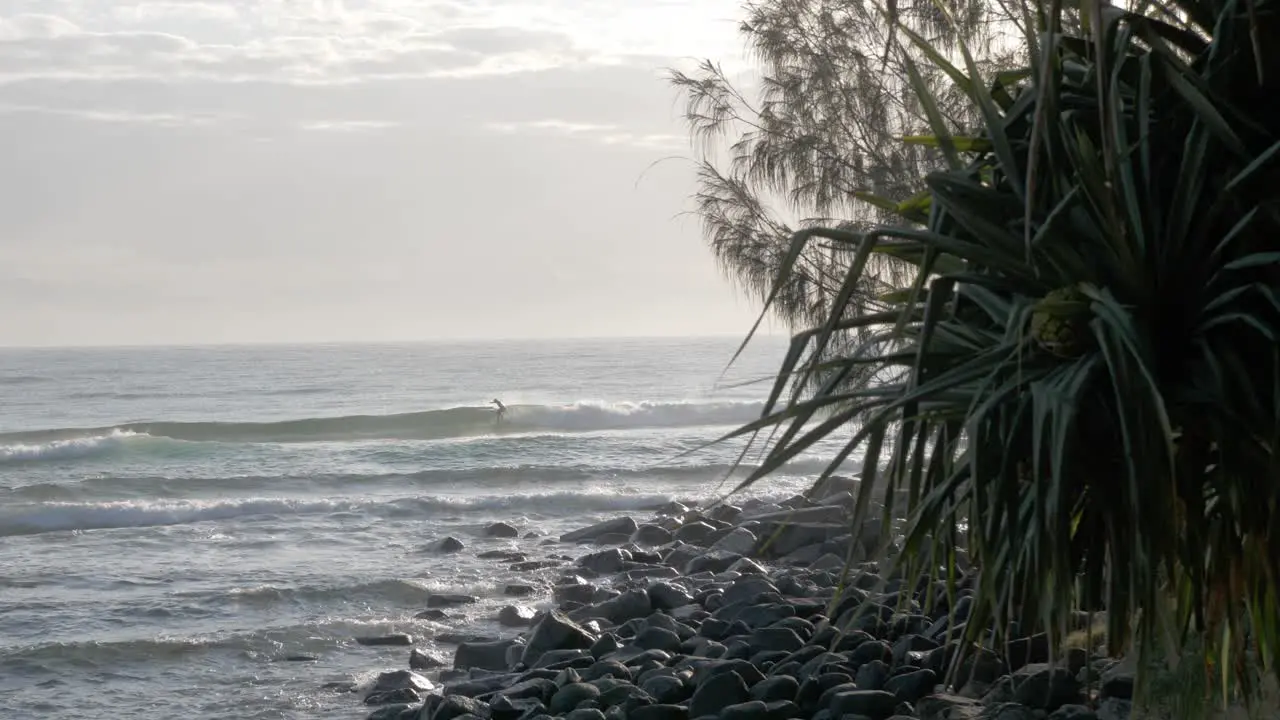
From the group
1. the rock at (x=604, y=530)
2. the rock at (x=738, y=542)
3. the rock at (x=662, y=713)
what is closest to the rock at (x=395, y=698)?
the rock at (x=662, y=713)

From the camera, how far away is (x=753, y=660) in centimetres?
788

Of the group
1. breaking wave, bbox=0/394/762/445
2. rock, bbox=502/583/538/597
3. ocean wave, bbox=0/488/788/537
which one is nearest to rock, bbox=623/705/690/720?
rock, bbox=502/583/538/597

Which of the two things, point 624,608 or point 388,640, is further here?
point 388,640

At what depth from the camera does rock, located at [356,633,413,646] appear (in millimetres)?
11383

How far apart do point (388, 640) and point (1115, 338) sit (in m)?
8.81

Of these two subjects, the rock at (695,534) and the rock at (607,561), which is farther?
the rock at (695,534)

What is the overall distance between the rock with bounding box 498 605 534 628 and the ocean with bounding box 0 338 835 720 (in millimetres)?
247

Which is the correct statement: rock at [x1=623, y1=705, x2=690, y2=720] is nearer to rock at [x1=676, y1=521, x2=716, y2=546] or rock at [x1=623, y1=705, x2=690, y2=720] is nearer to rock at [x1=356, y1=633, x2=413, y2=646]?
rock at [x1=356, y1=633, x2=413, y2=646]

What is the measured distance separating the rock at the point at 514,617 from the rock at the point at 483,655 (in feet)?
A: 5.86

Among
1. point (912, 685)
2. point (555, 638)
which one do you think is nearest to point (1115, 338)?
point (912, 685)

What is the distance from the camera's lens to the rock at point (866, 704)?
6.37 metres

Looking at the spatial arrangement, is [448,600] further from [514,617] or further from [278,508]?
[278,508]

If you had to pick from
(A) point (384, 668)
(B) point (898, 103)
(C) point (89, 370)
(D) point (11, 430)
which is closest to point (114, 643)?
(A) point (384, 668)

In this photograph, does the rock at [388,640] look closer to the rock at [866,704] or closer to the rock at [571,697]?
the rock at [571,697]
